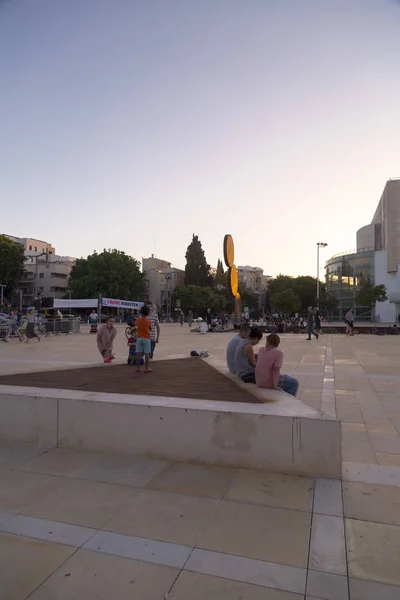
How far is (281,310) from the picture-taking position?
6412cm

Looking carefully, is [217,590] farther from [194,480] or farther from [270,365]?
[270,365]

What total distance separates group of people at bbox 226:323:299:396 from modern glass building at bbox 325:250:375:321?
61438 mm

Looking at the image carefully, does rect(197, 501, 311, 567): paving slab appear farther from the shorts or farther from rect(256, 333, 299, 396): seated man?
the shorts

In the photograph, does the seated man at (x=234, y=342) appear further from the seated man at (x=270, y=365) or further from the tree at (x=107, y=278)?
the tree at (x=107, y=278)

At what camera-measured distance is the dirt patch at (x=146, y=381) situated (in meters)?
5.32

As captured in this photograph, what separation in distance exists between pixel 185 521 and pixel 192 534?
7.6 inches

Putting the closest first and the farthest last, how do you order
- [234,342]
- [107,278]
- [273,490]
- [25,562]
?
[25,562] → [273,490] → [234,342] → [107,278]

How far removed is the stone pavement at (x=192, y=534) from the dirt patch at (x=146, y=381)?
1.20 meters

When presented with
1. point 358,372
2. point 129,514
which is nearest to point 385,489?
point 129,514

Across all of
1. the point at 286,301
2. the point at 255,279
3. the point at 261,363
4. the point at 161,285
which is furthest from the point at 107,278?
the point at 255,279

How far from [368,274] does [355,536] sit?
221 ft

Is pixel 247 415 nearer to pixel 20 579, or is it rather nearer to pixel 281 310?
pixel 20 579

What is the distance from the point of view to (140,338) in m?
7.88

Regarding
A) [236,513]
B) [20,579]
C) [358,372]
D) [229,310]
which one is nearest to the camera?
[20,579]
